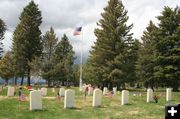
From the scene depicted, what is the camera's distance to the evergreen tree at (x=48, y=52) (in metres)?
66.5

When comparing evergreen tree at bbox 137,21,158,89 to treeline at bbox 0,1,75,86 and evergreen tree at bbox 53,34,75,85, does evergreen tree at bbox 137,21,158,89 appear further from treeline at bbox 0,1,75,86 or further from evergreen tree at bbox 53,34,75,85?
evergreen tree at bbox 53,34,75,85

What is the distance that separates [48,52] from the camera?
68.4 meters

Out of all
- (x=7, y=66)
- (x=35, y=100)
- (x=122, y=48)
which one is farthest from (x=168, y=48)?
(x=7, y=66)

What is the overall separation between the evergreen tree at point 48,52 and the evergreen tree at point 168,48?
24632 mm

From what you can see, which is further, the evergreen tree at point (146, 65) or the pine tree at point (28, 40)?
the pine tree at point (28, 40)

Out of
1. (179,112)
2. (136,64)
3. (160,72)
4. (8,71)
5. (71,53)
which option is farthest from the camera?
(71,53)

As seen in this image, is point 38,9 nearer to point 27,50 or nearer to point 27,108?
point 27,50

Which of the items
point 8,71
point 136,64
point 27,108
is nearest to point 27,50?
point 8,71

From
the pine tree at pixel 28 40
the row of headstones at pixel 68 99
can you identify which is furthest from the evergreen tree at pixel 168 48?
the pine tree at pixel 28 40

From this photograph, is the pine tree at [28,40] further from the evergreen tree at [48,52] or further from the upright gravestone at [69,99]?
the upright gravestone at [69,99]

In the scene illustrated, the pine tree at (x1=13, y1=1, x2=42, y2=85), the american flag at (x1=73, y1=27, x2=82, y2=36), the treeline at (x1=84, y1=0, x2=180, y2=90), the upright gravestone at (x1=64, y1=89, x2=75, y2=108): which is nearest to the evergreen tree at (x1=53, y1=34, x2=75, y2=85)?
A: the pine tree at (x1=13, y1=1, x2=42, y2=85)

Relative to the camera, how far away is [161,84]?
1880 inches

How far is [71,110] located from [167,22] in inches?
1300

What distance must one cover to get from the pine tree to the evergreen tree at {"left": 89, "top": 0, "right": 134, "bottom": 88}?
576 inches
